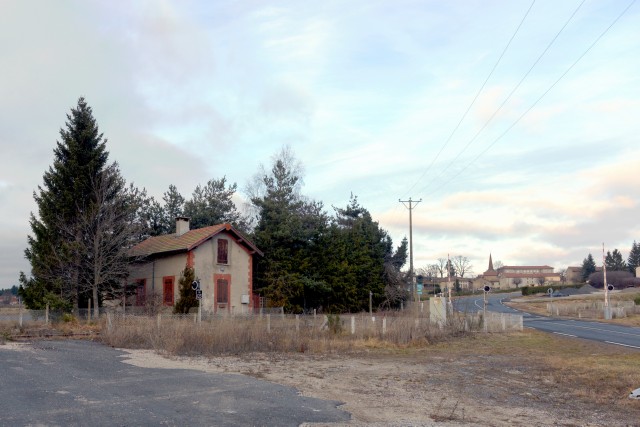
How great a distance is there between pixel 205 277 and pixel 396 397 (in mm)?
29793

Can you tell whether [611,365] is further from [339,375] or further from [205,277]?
[205,277]

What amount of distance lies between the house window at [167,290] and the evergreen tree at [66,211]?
605 centimetres

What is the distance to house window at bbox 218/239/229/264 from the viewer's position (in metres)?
43.2

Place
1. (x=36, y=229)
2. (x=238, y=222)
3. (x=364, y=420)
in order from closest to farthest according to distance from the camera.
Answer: (x=364, y=420), (x=36, y=229), (x=238, y=222)

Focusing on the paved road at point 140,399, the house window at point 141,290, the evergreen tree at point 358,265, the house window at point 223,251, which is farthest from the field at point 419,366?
the evergreen tree at point 358,265

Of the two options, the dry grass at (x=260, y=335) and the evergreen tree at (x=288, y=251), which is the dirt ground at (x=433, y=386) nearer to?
the dry grass at (x=260, y=335)

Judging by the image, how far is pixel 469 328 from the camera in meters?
34.9

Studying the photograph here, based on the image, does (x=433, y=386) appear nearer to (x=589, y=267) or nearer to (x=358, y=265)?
(x=358, y=265)

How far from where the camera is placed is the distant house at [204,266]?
137 ft

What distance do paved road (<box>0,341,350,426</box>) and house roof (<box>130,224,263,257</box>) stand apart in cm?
2322

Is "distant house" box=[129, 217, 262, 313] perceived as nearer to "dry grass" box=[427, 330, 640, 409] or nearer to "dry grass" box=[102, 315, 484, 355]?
"dry grass" box=[102, 315, 484, 355]

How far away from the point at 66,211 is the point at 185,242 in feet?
26.5

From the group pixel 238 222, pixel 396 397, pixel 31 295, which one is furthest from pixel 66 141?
pixel 396 397


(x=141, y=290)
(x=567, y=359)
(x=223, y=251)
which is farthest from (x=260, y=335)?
(x=141, y=290)
